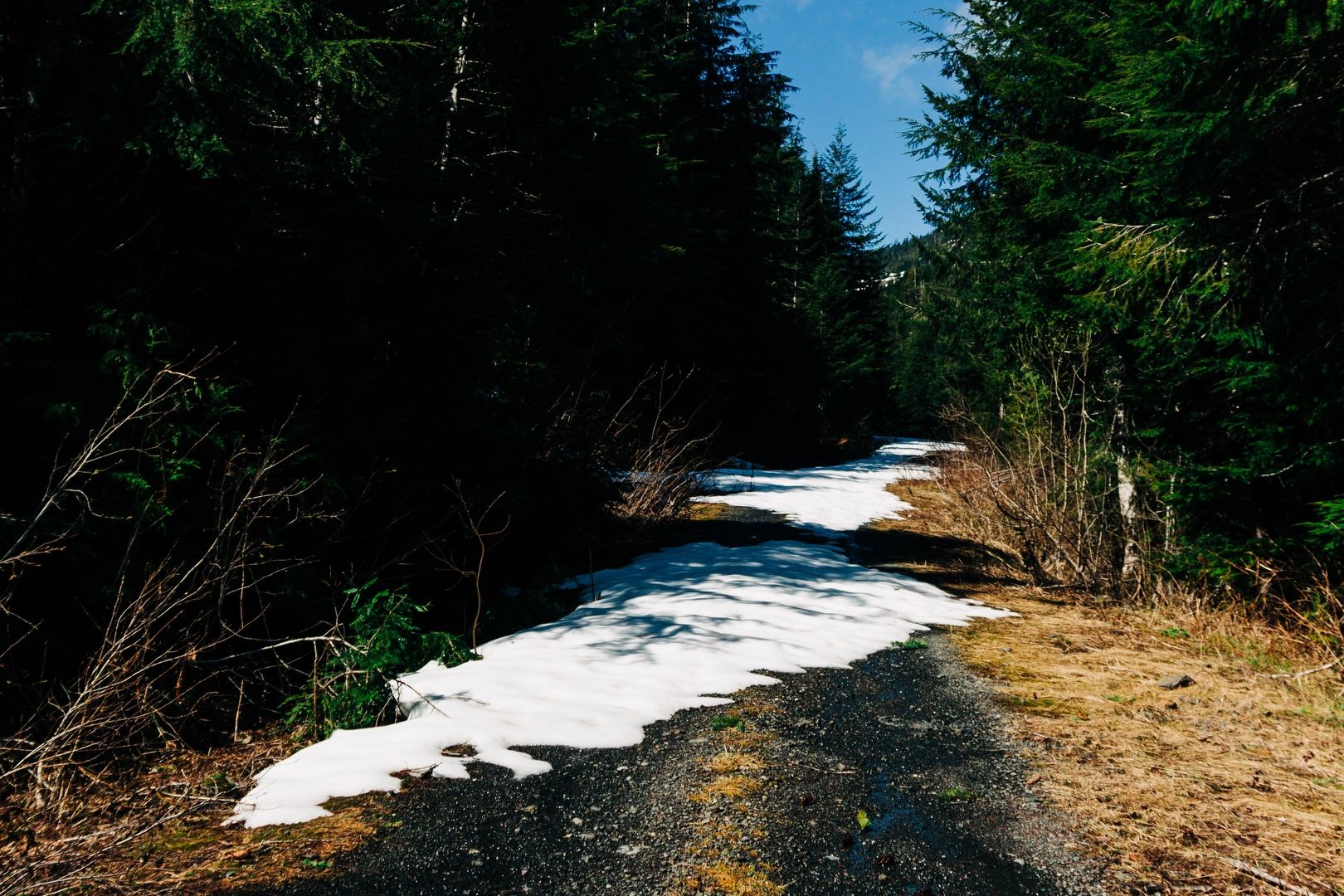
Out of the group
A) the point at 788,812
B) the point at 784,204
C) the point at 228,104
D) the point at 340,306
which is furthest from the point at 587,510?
the point at 784,204

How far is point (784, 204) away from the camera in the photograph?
3338cm

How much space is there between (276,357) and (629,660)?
11.3 ft

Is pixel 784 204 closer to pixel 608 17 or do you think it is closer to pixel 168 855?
pixel 608 17

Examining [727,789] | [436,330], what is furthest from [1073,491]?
[436,330]

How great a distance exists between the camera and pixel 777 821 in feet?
9.58

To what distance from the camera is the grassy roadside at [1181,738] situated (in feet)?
8.92

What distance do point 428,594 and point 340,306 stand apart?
2.70m

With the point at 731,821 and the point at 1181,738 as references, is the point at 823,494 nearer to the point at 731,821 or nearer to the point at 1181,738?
the point at 1181,738

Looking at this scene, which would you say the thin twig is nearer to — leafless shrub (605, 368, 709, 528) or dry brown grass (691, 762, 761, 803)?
dry brown grass (691, 762, 761, 803)

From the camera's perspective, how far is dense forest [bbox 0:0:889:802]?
404 cm

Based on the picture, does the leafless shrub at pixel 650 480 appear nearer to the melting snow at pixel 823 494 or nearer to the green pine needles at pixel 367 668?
the melting snow at pixel 823 494

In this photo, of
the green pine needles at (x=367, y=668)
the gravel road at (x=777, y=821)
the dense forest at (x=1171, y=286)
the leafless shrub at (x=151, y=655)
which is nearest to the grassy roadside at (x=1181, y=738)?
the gravel road at (x=777, y=821)

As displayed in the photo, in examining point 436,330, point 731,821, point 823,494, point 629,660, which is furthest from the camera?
point 823,494

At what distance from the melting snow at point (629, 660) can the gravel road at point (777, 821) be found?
0.82 ft
